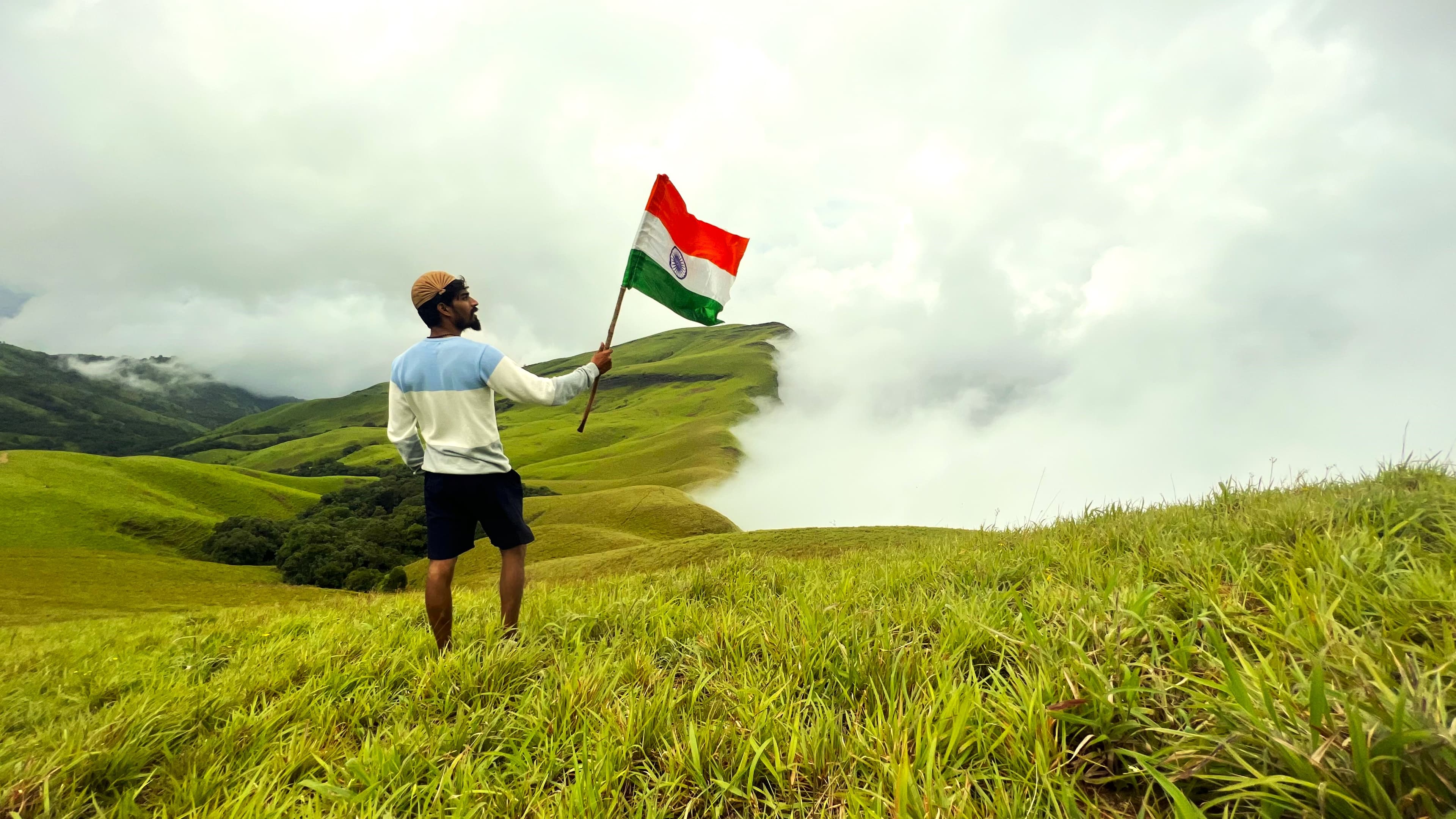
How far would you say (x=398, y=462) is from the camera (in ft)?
603

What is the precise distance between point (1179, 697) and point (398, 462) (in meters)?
210

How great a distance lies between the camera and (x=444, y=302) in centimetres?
586

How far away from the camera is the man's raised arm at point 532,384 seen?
5547mm

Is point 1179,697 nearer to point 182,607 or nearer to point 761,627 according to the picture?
point 761,627

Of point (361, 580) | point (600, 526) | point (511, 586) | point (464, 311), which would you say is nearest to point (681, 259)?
point (464, 311)

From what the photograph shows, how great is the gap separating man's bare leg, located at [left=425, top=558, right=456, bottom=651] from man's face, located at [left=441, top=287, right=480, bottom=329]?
7.73 ft

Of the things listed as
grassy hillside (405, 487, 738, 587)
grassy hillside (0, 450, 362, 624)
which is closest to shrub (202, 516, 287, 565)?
grassy hillside (0, 450, 362, 624)

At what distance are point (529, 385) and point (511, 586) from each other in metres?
1.98

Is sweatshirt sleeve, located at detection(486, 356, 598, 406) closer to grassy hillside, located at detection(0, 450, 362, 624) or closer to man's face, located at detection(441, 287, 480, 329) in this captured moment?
man's face, located at detection(441, 287, 480, 329)

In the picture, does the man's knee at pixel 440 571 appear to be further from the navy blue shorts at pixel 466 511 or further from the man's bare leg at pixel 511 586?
the man's bare leg at pixel 511 586

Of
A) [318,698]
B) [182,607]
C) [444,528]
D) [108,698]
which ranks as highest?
[444,528]

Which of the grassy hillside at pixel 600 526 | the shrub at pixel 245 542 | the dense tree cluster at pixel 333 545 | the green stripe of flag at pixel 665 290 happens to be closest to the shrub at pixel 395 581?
the dense tree cluster at pixel 333 545

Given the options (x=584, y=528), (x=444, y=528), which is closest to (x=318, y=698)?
(x=444, y=528)

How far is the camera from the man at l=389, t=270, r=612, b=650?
5.56 meters
